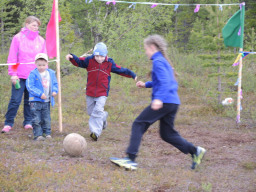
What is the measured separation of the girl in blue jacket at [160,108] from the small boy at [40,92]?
2236 mm

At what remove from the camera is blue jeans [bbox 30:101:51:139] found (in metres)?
6.54

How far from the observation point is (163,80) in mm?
4508

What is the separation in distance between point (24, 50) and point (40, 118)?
4.86 feet

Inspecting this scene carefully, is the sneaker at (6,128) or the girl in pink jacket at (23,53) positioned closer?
the girl in pink jacket at (23,53)

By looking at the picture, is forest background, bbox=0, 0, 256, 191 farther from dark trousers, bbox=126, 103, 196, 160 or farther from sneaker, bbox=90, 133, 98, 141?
dark trousers, bbox=126, 103, 196, 160

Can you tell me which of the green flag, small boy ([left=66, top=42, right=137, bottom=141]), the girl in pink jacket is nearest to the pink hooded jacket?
the girl in pink jacket

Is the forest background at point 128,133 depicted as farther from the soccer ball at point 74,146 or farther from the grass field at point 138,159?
the soccer ball at point 74,146

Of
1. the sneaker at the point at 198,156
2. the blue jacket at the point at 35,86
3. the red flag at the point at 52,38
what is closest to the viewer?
the sneaker at the point at 198,156

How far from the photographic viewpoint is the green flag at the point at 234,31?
8.20 metres

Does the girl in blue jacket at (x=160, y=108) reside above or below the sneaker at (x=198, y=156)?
above

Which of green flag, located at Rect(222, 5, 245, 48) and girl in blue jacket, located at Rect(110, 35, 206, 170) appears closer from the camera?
girl in blue jacket, located at Rect(110, 35, 206, 170)

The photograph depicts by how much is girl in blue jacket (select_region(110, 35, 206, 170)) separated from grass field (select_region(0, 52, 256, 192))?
31 centimetres

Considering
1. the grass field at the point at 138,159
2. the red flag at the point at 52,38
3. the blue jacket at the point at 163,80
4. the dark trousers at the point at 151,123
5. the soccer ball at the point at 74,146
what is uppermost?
the red flag at the point at 52,38

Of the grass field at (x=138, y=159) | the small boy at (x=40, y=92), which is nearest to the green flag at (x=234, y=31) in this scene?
the grass field at (x=138, y=159)
